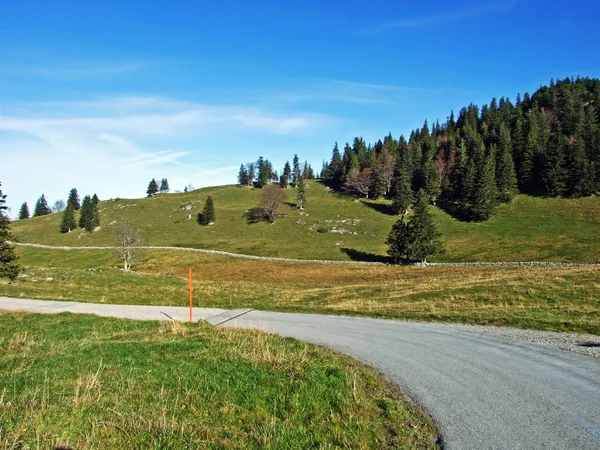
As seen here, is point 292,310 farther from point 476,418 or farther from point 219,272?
point 219,272

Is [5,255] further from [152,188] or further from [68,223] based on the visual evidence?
[152,188]

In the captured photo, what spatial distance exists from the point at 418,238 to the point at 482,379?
56834 mm

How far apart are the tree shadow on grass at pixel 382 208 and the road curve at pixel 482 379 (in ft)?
329

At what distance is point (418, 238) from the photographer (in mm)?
64438

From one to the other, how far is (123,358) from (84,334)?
14.2ft

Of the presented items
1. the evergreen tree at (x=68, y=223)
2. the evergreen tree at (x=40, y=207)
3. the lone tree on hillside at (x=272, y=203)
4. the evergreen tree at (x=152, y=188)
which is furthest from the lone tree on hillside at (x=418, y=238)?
Answer: the evergreen tree at (x=40, y=207)

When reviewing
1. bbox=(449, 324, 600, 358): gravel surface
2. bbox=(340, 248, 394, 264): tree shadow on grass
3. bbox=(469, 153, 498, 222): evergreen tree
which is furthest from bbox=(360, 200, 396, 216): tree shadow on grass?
bbox=(449, 324, 600, 358): gravel surface

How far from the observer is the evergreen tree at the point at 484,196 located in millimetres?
95850

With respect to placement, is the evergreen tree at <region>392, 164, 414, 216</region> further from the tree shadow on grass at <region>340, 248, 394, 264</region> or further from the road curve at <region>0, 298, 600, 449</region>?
the road curve at <region>0, 298, 600, 449</region>

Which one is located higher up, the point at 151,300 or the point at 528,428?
the point at 528,428

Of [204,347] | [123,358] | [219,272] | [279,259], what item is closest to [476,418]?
[204,347]

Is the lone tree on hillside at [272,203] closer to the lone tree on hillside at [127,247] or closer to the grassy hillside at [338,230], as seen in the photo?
the grassy hillside at [338,230]

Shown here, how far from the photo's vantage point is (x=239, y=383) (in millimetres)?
8773

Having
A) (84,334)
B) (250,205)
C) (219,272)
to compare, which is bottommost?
(219,272)
